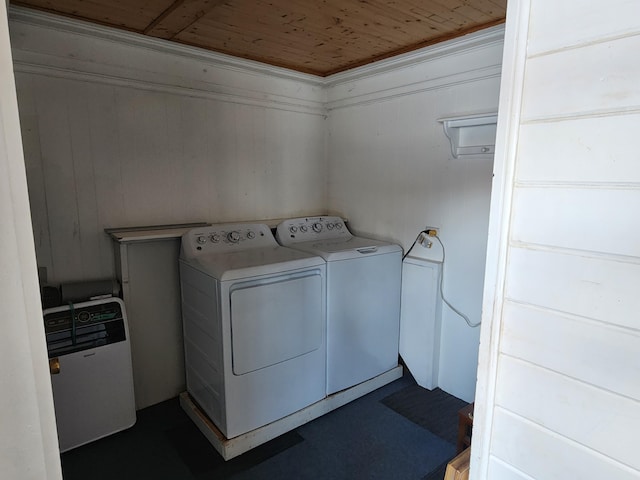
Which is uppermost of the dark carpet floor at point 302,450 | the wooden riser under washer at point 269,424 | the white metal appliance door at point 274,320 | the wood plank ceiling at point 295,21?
the wood plank ceiling at point 295,21

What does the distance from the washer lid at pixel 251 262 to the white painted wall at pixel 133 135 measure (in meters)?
0.52

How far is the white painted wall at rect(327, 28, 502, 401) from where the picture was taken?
2.27 metres

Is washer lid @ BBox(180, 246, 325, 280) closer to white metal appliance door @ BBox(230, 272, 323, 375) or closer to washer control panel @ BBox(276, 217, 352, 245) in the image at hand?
white metal appliance door @ BBox(230, 272, 323, 375)

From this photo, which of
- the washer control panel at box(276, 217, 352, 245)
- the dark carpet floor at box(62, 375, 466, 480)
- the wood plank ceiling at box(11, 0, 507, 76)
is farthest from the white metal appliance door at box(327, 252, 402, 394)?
the wood plank ceiling at box(11, 0, 507, 76)

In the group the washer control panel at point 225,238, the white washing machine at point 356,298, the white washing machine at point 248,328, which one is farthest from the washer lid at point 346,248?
the washer control panel at point 225,238

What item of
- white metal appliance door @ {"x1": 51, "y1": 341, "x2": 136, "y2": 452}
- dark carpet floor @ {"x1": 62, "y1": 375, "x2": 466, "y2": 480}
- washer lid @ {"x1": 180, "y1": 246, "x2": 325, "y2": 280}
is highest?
washer lid @ {"x1": 180, "y1": 246, "x2": 325, "y2": 280}

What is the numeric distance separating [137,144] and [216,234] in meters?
0.72

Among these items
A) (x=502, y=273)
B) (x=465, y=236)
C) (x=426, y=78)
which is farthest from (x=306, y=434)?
(x=426, y=78)

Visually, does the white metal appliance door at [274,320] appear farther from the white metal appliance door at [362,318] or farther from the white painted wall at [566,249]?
the white painted wall at [566,249]

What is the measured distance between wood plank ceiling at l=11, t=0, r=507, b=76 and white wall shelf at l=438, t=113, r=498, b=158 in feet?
1.59

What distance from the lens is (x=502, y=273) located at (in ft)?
2.66

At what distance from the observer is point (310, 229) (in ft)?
9.23

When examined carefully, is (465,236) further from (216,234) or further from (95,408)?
(95,408)

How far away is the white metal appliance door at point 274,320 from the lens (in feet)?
6.44
